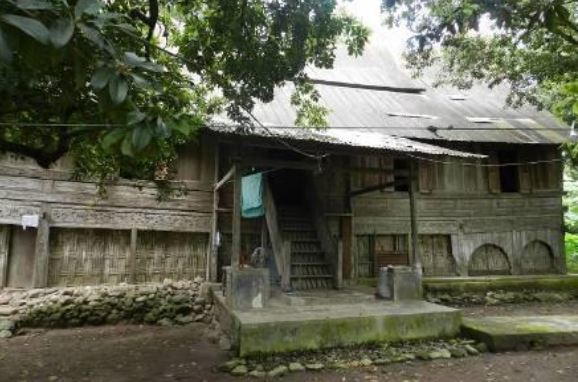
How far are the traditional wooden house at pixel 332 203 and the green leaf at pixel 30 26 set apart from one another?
564 centimetres

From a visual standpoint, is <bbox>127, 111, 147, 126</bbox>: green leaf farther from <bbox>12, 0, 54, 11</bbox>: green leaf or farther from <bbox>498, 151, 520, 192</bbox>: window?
<bbox>498, 151, 520, 192</bbox>: window

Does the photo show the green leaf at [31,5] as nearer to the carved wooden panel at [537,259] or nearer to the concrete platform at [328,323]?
the concrete platform at [328,323]

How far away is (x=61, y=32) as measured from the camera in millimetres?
1774

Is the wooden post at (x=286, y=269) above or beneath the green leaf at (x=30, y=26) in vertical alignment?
beneath

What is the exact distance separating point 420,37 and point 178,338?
698cm

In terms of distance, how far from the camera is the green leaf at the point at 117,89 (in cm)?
194

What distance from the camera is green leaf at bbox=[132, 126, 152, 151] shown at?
6.48 ft

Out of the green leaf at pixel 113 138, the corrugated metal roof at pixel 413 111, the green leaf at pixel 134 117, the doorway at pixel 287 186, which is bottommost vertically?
the green leaf at pixel 113 138

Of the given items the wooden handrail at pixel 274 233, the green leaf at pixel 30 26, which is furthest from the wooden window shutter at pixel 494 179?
the green leaf at pixel 30 26

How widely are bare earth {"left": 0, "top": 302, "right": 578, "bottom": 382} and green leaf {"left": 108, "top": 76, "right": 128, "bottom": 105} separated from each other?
473cm

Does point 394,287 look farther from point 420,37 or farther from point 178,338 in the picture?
point 420,37

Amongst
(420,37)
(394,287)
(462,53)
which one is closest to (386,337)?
(394,287)

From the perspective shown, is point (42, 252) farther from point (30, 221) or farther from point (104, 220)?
point (104, 220)

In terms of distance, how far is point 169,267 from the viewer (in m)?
10.7
